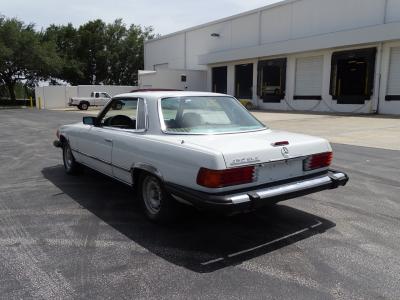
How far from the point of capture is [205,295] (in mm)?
3047

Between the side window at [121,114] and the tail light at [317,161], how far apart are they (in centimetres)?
209

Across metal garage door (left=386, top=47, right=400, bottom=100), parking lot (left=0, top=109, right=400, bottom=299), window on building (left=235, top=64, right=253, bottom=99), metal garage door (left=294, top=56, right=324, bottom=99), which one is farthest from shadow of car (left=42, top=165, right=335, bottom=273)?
window on building (left=235, top=64, right=253, bottom=99)

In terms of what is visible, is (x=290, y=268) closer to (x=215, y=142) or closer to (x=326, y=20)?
(x=215, y=142)

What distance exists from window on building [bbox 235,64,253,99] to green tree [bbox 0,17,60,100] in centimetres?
2306

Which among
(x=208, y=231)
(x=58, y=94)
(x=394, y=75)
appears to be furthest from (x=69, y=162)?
(x=58, y=94)

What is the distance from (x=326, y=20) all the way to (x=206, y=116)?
2551 centimetres

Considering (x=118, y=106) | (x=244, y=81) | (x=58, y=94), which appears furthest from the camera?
(x=58, y=94)

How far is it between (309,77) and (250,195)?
86.0 ft

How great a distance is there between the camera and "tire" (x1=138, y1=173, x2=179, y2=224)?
13.8 feet

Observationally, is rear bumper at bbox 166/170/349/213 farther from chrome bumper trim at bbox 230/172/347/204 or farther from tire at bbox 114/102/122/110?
Result: tire at bbox 114/102/122/110

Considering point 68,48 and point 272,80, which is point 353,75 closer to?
point 272,80

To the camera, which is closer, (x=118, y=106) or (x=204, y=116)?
(x=204, y=116)

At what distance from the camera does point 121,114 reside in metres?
5.41

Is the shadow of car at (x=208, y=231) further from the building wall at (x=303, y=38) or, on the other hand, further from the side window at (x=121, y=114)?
the building wall at (x=303, y=38)
